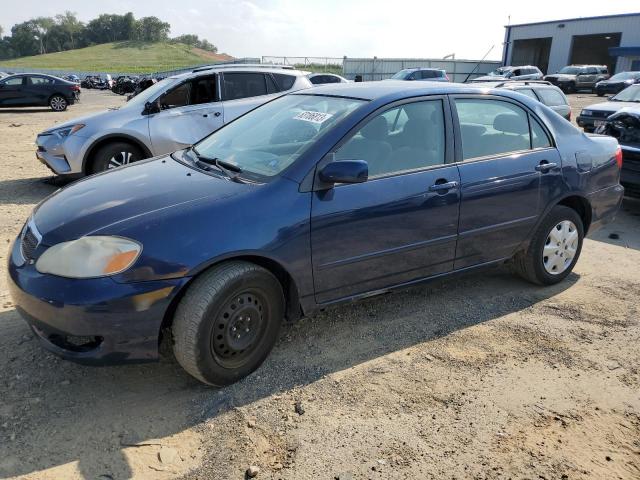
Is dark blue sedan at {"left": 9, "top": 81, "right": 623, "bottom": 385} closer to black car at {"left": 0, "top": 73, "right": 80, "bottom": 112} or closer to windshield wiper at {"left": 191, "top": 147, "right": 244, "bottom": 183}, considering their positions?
windshield wiper at {"left": 191, "top": 147, "right": 244, "bottom": 183}

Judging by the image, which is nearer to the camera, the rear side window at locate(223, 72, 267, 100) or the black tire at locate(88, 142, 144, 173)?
the black tire at locate(88, 142, 144, 173)

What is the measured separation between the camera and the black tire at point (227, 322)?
9.05 ft

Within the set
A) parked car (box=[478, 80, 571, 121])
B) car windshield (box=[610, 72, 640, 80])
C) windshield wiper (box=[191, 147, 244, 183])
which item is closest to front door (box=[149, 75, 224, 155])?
windshield wiper (box=[191, 147, 244, 183])

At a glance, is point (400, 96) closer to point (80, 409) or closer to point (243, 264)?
point (243, 264)

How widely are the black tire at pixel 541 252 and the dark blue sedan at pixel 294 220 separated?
0.5 inches

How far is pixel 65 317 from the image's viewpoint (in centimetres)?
261

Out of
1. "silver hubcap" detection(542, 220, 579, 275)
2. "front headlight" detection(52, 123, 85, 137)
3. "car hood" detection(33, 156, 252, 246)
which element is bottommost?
"silver hubcap" detection(542, 220, 579, 275)

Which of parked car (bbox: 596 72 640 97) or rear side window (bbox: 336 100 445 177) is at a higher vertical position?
rear side window (bbox: 336 100 445 177)

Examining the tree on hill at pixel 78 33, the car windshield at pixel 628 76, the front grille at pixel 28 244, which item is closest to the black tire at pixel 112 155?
the front grille at pixel 28 244

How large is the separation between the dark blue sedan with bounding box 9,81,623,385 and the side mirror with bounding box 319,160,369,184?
0.4 inches

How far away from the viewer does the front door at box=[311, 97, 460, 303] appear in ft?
10.5

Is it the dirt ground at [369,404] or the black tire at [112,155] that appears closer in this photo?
the dirt ground at [369,404]

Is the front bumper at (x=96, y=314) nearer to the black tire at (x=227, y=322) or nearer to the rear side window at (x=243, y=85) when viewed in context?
the black tire at (x=227, y=322)

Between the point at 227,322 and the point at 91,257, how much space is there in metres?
0.78
